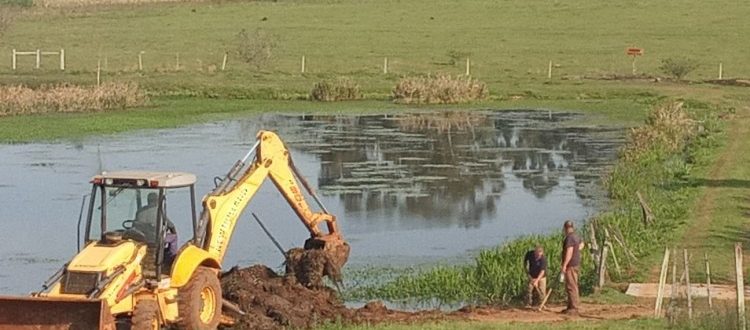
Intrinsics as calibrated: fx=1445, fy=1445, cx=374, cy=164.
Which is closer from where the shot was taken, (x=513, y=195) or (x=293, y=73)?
(x=513, y=195)

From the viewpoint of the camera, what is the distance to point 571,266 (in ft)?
68.9

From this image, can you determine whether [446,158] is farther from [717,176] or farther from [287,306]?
[287,306]

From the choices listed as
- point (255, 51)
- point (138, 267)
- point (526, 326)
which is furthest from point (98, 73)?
point (138, 267)

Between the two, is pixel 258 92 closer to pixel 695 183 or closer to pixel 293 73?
pixel 293 73

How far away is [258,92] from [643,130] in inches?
896

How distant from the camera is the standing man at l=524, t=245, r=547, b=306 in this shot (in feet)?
70.2

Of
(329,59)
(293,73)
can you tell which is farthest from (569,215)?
(329,59)

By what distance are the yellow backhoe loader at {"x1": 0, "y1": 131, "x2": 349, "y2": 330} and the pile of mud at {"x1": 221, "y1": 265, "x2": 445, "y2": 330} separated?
70 centimetres

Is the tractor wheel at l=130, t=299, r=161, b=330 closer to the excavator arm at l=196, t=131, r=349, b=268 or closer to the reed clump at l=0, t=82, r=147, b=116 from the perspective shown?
the excavator arm at l=196, t=131, r=349, b=268

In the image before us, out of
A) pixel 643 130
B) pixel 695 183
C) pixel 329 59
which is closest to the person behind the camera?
pixel 695 183

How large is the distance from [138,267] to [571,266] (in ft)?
23.2

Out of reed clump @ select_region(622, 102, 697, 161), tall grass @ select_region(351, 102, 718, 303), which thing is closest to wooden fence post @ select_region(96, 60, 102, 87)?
reed clump @ select_region(622, 102, 697, 161)

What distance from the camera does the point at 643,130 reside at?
137ft

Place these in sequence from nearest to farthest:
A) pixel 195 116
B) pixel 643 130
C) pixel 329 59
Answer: pixel 643 130
pixel 195 116
pixel 329 59
